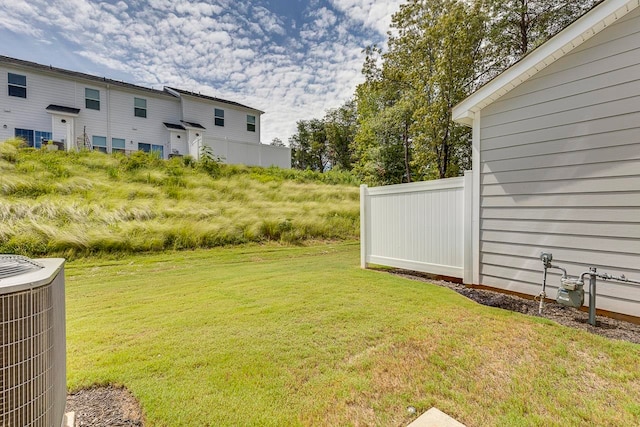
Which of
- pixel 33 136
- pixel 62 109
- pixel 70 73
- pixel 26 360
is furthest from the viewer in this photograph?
pixel 70 73

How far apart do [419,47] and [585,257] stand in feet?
29.9

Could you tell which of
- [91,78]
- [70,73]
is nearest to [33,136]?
[70,73]

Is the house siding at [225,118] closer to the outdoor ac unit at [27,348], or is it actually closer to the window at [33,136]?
the window at [33,136]

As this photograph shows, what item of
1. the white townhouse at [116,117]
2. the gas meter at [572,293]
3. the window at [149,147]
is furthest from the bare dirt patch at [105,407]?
the window at [149,147]

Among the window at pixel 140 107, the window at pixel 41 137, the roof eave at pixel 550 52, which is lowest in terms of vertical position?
the roof eave at pixel 550 52

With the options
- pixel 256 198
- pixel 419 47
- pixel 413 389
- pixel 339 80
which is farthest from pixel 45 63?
pixel 413 389

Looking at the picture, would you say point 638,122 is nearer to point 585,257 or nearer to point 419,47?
point 585,257

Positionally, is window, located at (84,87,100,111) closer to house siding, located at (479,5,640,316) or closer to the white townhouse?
the white townhouse

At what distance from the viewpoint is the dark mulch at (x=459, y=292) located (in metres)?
1.72

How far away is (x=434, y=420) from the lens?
1.68 meters

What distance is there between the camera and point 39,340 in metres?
1.18

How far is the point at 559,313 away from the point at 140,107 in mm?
18042

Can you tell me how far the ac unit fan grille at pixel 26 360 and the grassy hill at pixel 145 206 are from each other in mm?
6489

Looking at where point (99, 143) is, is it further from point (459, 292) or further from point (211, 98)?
point (459, 292)
